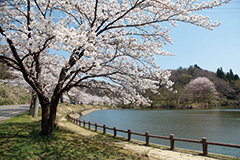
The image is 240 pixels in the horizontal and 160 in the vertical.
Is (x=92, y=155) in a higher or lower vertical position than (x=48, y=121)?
lower

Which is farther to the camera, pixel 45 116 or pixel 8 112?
pixel 8 112

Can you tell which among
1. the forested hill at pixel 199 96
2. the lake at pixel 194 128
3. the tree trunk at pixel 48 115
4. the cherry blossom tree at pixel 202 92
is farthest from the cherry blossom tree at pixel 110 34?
the cherry blossom tree at pixel 202 92

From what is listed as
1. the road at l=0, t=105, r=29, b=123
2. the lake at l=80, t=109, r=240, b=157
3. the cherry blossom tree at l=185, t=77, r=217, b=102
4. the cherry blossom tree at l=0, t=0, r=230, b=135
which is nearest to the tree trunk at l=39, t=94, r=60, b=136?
the cherry blossom tree at l=0, t=0, r=230, b=135

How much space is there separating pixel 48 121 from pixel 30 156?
2619 millimetres

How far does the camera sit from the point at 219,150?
33.6 feet

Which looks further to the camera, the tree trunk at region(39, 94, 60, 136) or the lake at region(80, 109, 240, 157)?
A: the lake at region(80, 109, 240, 157)

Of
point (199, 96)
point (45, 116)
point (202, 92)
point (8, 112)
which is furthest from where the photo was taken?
point (202, 92)

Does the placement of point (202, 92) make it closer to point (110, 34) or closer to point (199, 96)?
point (199, 96)

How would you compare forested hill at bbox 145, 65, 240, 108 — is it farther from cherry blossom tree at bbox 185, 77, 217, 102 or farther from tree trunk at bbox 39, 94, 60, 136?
tree trunk at bbox 39, 94, 60, 136

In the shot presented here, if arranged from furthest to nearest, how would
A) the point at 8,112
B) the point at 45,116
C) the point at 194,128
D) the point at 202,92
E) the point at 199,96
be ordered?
the point at 202,92 < the point at 199,96 < the point at 8,112 < the point at 194,128 < the point at 45,116

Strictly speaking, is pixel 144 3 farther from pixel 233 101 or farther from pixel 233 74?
pixel 233 74

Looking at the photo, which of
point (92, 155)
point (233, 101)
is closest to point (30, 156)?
point (92, 155)

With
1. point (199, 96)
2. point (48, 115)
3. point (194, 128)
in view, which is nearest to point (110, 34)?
point (48, 115)


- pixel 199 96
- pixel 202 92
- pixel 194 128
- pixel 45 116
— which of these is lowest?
pixel 194 128
